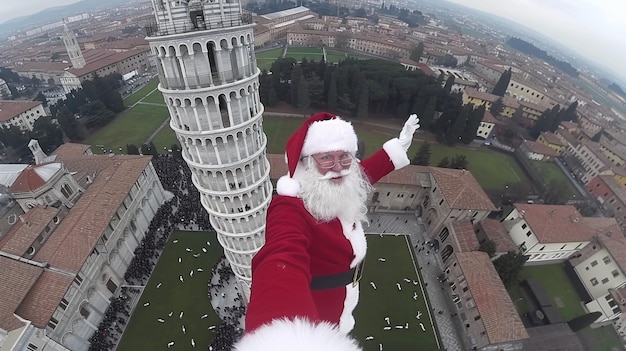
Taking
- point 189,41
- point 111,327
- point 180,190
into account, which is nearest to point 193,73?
point 189,41

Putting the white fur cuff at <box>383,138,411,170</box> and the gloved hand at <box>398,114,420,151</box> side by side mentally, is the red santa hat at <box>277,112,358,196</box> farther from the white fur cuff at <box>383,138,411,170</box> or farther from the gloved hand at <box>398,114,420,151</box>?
the gloved hand at <box>398,114,420,151</box>

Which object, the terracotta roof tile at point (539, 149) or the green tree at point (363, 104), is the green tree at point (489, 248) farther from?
the terracotta roof tile at point (539, 149)

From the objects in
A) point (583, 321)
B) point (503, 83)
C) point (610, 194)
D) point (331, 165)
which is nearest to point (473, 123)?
point (610, 194)

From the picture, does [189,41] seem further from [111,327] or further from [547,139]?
[547,139]

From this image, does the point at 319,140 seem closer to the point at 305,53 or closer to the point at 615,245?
the point at 615,245

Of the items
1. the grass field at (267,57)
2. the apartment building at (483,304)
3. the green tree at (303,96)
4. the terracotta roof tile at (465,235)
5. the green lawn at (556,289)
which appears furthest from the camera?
the grass field at (267,57)

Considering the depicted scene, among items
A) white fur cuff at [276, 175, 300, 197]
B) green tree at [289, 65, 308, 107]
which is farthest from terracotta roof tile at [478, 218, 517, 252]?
green tree at [289, 65, 308, 107]

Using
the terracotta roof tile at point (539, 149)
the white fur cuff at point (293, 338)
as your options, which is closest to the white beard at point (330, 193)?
the white fur cuff at point (293, 338)

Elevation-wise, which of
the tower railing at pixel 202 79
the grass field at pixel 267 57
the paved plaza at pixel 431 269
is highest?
the tower railing at pixel 202 79
